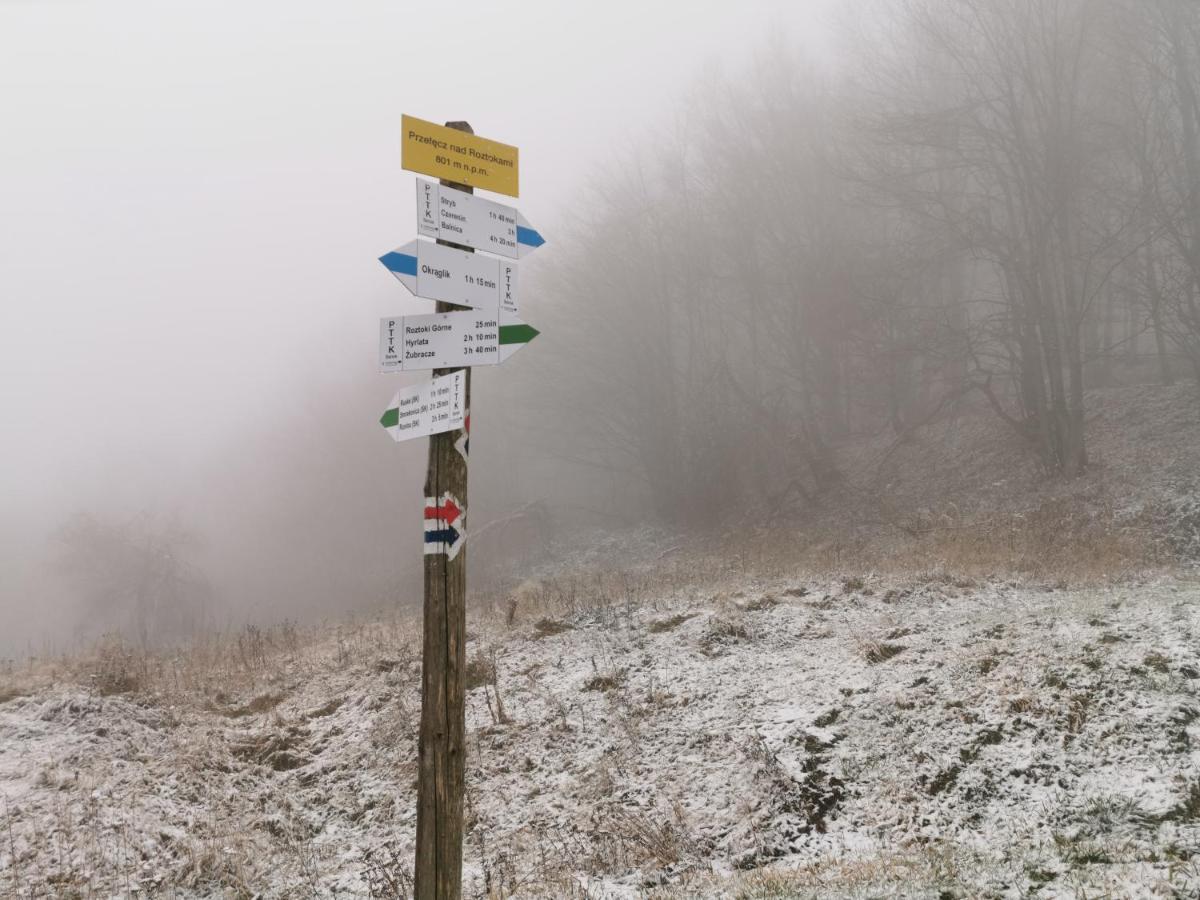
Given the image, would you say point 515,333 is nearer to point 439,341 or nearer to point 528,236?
point 439,341

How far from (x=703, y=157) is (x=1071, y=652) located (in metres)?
26.4

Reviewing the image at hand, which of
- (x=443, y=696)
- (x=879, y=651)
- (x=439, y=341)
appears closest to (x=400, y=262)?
(x=439, y=341)

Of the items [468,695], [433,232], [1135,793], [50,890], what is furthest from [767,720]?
[50,890]

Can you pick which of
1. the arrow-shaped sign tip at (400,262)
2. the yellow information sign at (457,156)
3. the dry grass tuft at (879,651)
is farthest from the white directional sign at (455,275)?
the dry grass tuft at (879,651)

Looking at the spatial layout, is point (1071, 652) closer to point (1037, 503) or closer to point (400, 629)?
point (400, 629)

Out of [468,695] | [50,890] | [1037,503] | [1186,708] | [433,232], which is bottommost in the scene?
[50,890]

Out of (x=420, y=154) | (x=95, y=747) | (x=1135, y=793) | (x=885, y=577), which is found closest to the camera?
(x=420, y=154)

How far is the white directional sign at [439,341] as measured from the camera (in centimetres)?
400

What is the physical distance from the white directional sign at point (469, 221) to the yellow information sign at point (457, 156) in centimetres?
9

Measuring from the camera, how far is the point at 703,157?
29547 millimetres

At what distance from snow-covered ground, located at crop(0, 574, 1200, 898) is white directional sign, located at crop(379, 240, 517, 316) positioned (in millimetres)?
3734

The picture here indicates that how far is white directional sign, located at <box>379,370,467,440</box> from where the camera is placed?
396 cm

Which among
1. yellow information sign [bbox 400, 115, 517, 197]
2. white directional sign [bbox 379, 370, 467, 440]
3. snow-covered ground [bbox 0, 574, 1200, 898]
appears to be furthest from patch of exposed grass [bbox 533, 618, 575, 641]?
yellow information sign [bbox 400, 115, 517, 197]

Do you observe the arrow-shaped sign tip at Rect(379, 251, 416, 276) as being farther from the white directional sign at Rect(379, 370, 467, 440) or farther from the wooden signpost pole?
the white directional sign at Rect(379, 370, 467, 440)
